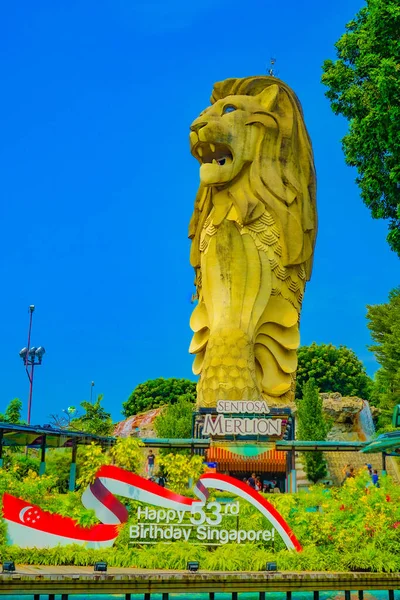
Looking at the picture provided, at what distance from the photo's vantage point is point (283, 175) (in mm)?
36500

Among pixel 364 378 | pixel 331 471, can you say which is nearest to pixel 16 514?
pixel 331 471

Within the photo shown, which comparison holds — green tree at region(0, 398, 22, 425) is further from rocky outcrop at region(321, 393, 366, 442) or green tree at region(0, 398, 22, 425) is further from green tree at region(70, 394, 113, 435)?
rocky outcrop at region(321, 393, 366, 442)

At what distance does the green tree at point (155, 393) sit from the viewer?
5966 cm

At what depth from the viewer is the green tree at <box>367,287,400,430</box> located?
43.0 metres

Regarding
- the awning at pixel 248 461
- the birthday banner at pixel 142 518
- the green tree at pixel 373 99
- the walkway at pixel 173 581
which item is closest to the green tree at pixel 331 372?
the awning at pixel 248 461

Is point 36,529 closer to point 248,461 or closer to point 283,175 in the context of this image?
point 248,461

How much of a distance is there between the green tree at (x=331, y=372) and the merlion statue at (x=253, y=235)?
907 inches

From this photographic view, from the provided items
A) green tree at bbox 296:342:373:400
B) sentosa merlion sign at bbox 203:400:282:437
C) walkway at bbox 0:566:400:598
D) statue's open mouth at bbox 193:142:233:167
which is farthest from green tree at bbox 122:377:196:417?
walkway at bbox 0:566:400:598

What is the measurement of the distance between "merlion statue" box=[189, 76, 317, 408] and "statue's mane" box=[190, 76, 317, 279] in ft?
0.16

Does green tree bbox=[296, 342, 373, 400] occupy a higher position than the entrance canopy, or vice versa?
green tree bbox=[296, 342, 373, 400]

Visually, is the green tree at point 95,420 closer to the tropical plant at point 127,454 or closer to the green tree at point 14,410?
the green tree at point 14,410

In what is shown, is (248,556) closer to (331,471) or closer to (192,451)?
(192,451)

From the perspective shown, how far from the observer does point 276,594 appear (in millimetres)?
13328

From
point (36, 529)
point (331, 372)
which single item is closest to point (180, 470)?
point (36, 529)
